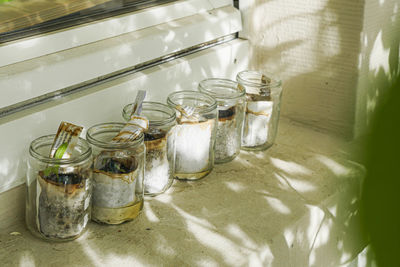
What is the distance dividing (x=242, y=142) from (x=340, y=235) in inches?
13.4

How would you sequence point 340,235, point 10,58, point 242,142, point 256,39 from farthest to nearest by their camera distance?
point 256,39 < point 242,142 < point 340,235 < point 10,58

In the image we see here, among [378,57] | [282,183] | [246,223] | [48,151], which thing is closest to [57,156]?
[48,151]

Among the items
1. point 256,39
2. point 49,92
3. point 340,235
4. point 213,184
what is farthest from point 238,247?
point 256,39

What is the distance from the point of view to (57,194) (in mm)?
927

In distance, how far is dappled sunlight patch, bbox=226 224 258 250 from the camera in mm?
1003

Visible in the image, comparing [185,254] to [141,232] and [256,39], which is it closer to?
[141,232]

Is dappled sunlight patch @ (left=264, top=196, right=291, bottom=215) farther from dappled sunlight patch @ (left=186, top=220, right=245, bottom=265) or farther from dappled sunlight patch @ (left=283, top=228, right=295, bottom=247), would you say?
dappled sunlight patch @ (left=186, top=220, right=245, bottom=265)

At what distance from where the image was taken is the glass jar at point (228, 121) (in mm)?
1266

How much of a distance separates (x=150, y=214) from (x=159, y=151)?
136mm

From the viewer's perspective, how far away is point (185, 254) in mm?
960

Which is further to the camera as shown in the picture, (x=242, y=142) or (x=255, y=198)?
(x=242, y=142)

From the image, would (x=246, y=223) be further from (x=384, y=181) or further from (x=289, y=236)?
(x=384, y=181)

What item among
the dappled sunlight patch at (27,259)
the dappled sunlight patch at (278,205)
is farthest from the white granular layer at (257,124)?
the dappled sunlight patch at (27,259)

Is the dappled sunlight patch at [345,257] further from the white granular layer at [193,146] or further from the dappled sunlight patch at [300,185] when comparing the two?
the white granular layer at [193,146]
